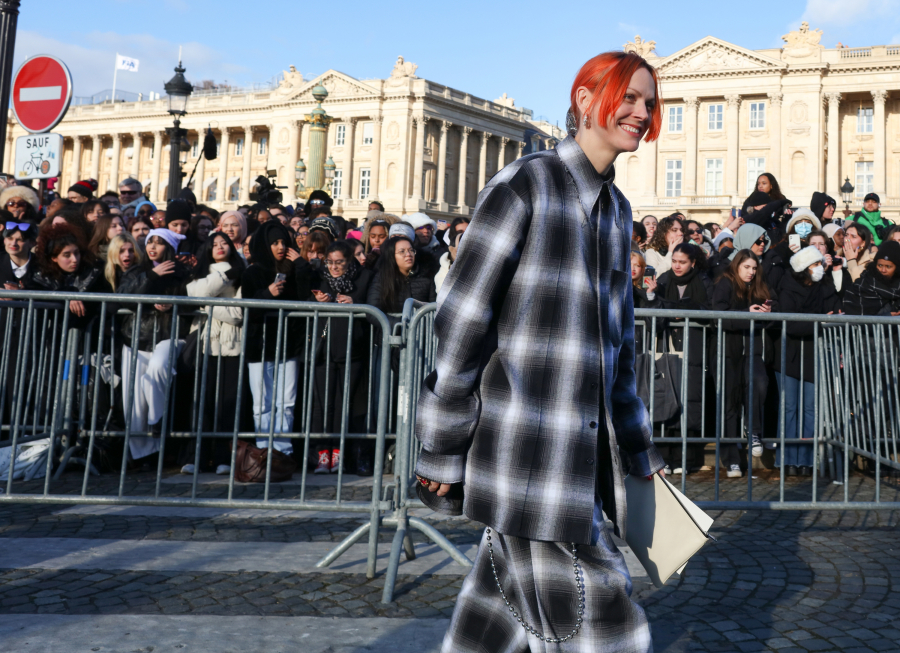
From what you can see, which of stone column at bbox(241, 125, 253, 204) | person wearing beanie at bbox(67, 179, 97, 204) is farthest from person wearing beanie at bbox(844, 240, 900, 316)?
stone column at bbox(241, 125, 253, 204)

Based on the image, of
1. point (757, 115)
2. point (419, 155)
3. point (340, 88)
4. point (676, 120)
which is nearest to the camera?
point (757, 115)

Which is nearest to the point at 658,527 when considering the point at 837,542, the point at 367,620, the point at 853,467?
the point at 367,620

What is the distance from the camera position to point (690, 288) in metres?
7.78

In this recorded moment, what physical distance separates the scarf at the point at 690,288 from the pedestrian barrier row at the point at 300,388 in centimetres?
103

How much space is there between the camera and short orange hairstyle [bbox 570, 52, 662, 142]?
228cm

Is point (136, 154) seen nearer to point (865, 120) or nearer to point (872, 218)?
point (865, 120)

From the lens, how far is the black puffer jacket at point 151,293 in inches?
231

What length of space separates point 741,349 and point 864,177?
56.8 metres

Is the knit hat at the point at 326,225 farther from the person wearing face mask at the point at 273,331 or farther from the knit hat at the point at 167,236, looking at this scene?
the person wearing face mask at the point at 273,331

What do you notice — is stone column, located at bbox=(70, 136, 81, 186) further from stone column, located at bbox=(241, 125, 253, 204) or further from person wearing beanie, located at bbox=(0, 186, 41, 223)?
person wearing beanie, located at bbox=(0, 186, 41, 223)

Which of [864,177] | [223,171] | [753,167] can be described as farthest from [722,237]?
[223,171]

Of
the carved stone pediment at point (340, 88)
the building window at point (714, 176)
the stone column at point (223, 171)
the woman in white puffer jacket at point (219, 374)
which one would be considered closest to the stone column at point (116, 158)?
the stone column at point (223, 171)

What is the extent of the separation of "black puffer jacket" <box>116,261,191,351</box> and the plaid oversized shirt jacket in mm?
3868

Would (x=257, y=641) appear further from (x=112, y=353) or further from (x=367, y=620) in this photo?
(x=112, y=353)
